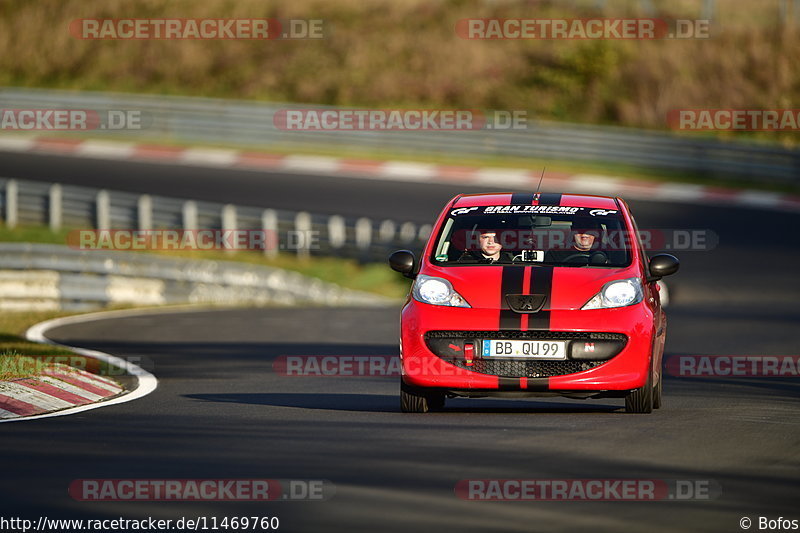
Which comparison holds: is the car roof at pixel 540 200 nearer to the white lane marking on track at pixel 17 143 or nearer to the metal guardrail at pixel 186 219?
the metal guardrail at pixel 186 219

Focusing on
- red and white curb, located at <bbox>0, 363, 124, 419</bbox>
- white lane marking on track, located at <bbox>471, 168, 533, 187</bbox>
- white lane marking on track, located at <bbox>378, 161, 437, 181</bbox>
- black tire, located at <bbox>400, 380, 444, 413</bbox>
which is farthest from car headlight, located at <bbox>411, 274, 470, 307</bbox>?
white lane marking on track, located at <bbox>378, 161, 437, 181</bbox>

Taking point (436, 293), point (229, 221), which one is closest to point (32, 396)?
point (436, 293)

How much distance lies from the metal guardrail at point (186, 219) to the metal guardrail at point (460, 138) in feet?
34.1

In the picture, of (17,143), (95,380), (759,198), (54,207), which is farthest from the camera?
(17,143)

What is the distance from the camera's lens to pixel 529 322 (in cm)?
984

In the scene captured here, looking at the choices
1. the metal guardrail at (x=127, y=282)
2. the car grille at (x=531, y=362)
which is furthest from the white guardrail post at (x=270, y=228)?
the car grille at (x=531, y=362)

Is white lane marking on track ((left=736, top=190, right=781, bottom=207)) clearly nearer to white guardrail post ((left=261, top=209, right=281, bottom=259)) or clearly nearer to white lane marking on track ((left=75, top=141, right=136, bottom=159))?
white guardrail post ((left=261, top=209, right=281, bottom=259))

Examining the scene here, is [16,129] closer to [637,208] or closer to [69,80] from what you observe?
[69,80]

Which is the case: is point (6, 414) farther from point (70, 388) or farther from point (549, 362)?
point (549, 362)

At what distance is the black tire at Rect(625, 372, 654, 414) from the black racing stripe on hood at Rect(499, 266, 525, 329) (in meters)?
0.97

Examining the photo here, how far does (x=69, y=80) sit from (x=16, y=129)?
7939mm

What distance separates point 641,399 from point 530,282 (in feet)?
3.65

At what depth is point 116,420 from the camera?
9891 millimetres

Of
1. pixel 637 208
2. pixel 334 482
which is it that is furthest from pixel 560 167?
pixel 334 482
